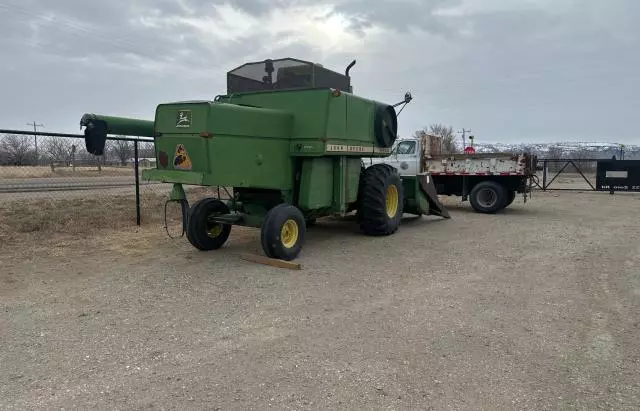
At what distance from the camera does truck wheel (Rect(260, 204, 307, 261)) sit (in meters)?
6.55

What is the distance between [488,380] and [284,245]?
380 centimetres

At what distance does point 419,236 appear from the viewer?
30.7 feet

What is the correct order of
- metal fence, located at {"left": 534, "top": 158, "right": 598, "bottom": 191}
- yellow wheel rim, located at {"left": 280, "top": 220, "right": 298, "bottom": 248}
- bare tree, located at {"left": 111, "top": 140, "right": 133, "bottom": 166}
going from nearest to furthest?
yellow wheel rim, located at {"left": 280, "top": 220, "right": 298, "bottom": 248} → bare tree, located at {"left": 111, "top": 140, "right": 133, "bottom": 166} → metal fence, located at {"left": 534, "top": 158, "right": 598, "bottom": 191}

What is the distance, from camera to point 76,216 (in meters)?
9.83

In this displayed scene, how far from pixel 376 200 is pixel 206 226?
301 centimetres

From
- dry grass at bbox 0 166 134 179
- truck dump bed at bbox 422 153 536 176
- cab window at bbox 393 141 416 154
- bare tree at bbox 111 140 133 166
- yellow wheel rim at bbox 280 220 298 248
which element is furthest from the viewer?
cab window at bbox 393 141 416 154

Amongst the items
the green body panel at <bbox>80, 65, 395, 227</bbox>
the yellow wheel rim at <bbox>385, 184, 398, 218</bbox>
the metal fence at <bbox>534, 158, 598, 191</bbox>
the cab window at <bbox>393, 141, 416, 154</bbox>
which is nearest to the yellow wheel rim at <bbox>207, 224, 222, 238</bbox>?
the green body panel at <bbox>80, 65, 395, 227</bbox>

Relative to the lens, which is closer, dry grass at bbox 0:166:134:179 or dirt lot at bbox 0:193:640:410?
dirt lot at bbox 0:193:640:410

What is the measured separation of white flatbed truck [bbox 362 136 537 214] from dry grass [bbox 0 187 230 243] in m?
5.50

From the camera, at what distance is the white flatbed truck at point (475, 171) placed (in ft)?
43.8

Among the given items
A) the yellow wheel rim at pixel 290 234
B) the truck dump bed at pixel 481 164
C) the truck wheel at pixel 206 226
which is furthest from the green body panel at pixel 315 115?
the truck dump bed at pixel 481 164

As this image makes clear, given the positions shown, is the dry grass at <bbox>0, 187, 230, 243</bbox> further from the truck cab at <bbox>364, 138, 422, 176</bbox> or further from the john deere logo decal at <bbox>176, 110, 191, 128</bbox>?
the truck cab at <bbox>364, 138, 422, 176</bbox>

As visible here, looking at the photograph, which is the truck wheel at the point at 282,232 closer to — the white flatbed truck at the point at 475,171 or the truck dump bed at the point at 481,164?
the white flatbed truck at the point at 475,171

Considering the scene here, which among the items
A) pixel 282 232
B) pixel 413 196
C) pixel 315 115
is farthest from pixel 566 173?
pixel 282 232
